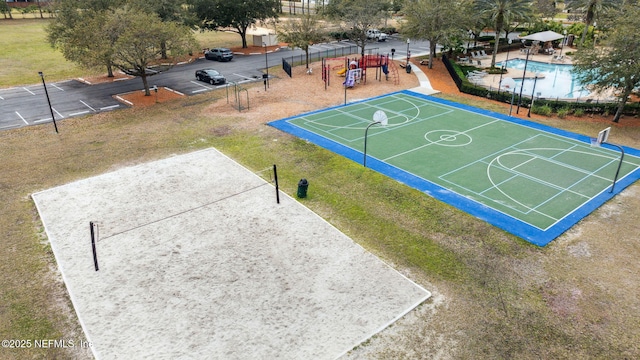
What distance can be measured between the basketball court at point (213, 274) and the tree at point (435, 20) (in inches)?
1254

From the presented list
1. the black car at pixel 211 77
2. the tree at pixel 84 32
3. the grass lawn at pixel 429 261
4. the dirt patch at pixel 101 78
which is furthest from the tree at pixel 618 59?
the dirt patch at pixel 101 78

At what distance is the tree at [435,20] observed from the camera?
146ft

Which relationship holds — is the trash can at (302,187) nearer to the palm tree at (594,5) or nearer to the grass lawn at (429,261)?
the grass lawn at (429,261)

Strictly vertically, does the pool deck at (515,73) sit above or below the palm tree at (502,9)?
below

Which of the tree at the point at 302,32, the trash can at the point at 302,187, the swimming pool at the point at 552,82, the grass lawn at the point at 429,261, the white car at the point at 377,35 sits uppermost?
the tree at the point at 302,32

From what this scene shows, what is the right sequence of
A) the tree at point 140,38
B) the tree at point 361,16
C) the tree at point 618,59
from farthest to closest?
the tree at point 361,16
the tree at point 140,38
the tree at point 618,59

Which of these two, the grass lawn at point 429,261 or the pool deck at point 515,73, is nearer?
the grass lawn at point 429,261

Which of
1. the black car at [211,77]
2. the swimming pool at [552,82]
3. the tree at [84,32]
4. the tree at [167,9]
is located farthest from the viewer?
the tree at [167,9]

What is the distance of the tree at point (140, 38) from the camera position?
3338 cm

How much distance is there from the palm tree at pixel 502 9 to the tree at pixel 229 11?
27265 millimetres

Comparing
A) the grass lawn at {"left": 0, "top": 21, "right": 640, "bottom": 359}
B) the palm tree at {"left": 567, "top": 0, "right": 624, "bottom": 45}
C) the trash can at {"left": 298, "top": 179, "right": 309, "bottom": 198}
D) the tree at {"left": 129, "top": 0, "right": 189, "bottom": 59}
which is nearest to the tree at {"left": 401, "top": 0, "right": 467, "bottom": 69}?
the palm tree at {"left": 567, "top": 0, "right": 624, "bottom": 45}

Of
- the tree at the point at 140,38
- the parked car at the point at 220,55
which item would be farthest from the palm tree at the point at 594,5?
the tree at the point at 140,38

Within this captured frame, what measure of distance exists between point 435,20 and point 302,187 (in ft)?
107

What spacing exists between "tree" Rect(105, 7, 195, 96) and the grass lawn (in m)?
9.82
